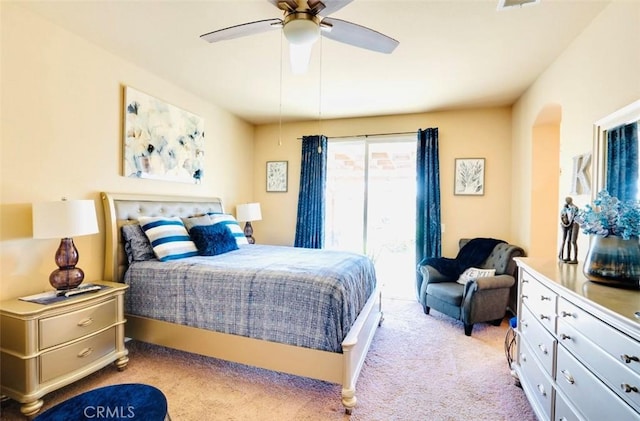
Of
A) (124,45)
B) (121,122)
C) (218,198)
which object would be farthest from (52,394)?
(124,45)

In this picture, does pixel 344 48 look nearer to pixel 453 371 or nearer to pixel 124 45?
pixel 124 45

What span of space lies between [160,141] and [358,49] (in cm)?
235

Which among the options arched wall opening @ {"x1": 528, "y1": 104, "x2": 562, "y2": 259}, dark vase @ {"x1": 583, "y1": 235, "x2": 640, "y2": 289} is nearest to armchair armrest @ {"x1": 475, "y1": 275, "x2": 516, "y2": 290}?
arched wall opening @ {"x1": 528, "y1": 104, "x2": 562, "y2": 259}

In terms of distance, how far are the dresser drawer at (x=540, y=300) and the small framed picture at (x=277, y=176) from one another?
A: 12.1ft

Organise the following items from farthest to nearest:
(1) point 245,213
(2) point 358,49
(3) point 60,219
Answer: (1) point 245,213, (2) point 358,49, (3) point 60,219

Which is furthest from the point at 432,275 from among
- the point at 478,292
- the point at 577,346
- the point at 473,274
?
the point at 577,346

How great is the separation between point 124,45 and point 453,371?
407 cm

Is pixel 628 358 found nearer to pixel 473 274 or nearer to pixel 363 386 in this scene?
pixel 363 386

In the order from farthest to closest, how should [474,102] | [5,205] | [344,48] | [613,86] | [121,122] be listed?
[474,102] < [121,122] < [344,48] < [5,205] < [613,86]

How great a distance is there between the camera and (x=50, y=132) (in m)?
2.30

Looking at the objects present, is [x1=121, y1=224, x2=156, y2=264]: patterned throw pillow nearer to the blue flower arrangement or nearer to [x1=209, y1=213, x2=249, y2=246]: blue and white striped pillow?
[x1=209, y1=213, x2=249, y2=246]: blue and white striped pillow

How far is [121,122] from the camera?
284 centimetres

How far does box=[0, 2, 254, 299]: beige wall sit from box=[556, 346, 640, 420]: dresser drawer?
11.5ft

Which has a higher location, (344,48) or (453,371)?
(344,48)
